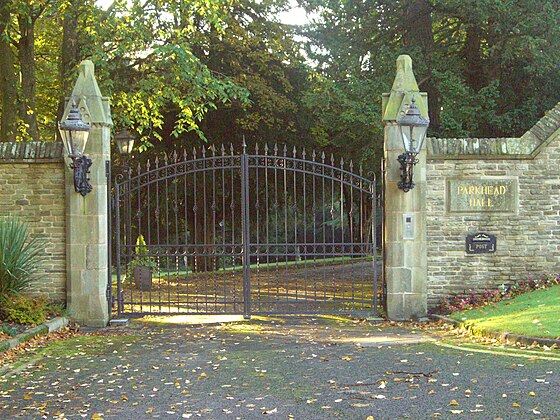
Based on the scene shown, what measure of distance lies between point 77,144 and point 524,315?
22.3ft

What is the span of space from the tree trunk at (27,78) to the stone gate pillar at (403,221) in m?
9.56

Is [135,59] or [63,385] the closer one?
[63,385]

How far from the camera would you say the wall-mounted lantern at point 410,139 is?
1142cm

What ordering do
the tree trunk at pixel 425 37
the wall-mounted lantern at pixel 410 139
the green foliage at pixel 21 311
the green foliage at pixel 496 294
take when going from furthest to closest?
the tree trunk at pixel 425 37 → the green foliage at pixel 496 294 → the wall-mounted lantern at pixel 410 139 → the green foliage at pixel 21 311

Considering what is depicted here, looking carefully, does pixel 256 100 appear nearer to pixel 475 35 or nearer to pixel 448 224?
pixel 475 35

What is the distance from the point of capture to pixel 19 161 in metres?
11.9

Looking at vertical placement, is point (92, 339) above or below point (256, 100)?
below

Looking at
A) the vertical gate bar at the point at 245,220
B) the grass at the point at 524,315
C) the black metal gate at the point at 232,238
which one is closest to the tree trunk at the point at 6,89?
the black metal gate at the point at 232,238

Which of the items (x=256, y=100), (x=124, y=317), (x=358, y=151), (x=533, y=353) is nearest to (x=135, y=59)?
(x=256, y=100)

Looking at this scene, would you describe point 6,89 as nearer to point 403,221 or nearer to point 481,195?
point 403,221

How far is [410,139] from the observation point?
11.5m

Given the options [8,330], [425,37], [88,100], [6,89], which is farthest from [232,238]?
[425,37]

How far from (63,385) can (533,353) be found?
495 cm

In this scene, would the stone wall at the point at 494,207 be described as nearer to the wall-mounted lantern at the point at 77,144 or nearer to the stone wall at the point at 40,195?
the wall-mounted lantern at the point at 77,144
